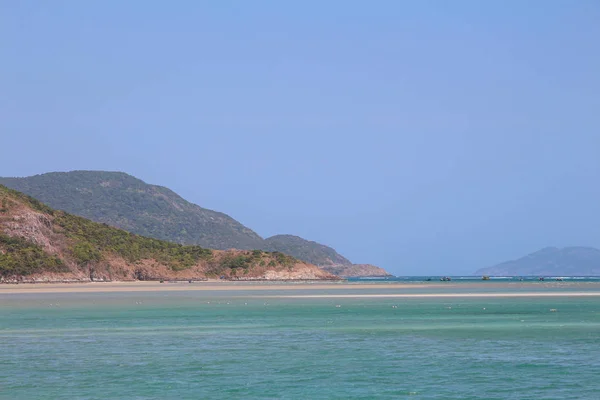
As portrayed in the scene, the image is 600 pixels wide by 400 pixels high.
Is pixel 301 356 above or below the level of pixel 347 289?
below

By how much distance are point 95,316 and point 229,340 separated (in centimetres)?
2165

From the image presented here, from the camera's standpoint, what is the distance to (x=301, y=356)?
120 ft

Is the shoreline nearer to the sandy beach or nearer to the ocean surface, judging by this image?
the sandy beach

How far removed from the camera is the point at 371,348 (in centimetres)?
3931

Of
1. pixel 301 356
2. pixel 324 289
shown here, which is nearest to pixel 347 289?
pixel 324 289

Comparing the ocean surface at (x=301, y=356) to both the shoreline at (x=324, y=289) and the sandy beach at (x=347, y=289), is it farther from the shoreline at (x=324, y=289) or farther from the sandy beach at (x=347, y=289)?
the sandy beach at (x=347, y=289)

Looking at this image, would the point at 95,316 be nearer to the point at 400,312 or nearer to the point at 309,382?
the point at 400,312

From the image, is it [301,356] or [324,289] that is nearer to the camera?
[301,356]

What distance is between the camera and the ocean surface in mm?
28000

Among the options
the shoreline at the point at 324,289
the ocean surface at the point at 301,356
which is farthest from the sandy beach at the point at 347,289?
the ocean surface at the point at 301,356

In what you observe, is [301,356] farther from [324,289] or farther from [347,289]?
[347,289]

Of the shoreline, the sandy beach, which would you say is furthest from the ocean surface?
the sandy beach

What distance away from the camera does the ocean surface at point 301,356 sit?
2800cm

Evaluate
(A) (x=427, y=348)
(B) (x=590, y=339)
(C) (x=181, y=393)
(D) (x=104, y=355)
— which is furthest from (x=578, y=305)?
→ (C) (x=181, y=393)
